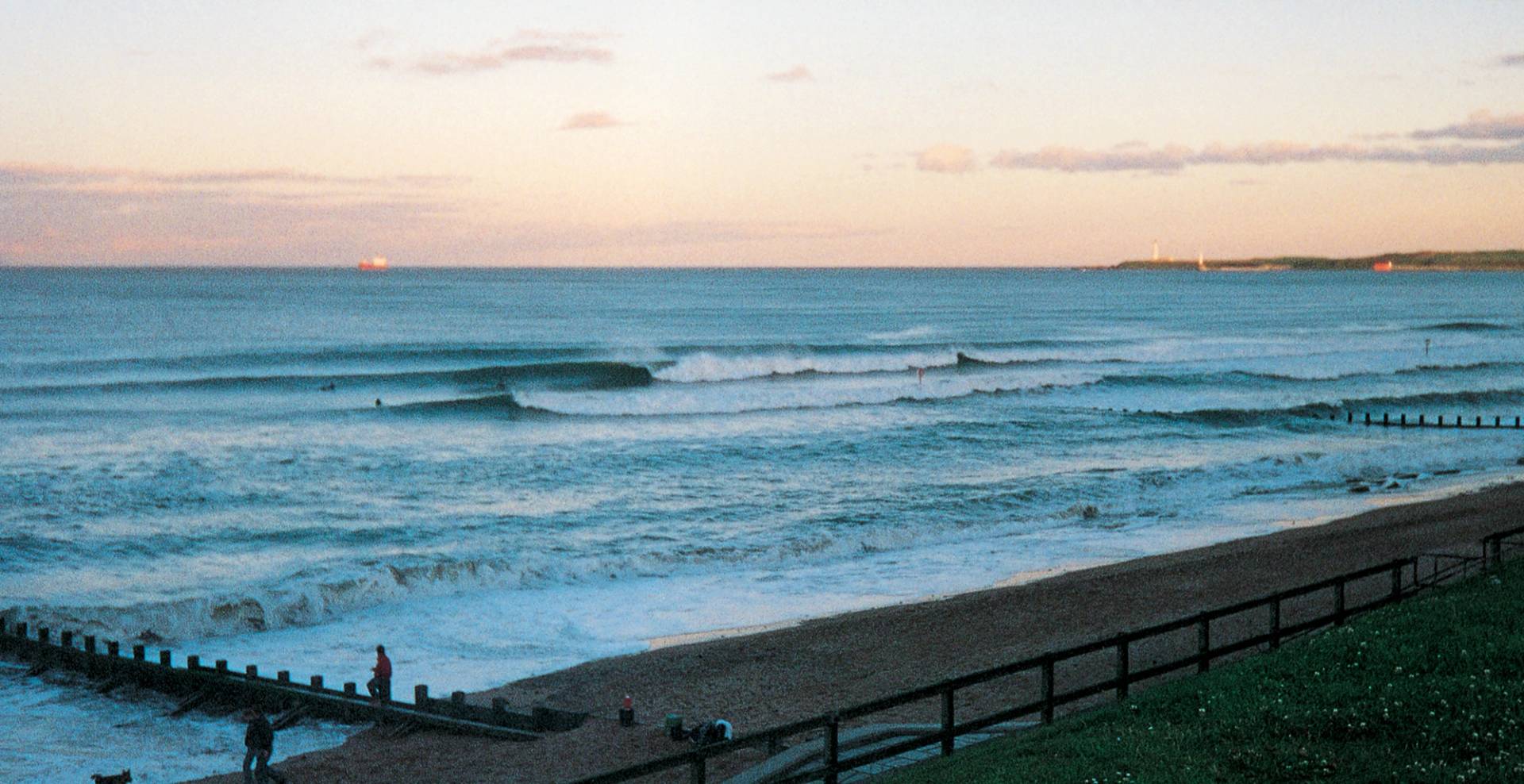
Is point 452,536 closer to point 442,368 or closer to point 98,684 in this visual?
point 98,684

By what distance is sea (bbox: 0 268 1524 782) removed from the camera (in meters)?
21.9

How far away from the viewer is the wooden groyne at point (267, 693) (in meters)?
15.3

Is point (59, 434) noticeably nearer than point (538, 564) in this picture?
No

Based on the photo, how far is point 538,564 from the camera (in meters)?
26.2

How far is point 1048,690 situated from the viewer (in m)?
11.2

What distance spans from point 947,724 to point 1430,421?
47667 millimetres

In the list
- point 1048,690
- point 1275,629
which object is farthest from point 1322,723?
point 1275,629

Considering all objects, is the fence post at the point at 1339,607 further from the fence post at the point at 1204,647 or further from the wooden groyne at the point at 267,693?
the wooden groyne at the point at 267,693

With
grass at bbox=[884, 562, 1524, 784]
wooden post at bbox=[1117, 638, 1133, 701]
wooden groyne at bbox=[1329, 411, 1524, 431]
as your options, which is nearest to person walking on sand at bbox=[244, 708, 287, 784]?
grass at bbox=[884, 562, 1524, 784]

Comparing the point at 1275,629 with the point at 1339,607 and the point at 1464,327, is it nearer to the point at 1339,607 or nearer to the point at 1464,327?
the point at 1339,607

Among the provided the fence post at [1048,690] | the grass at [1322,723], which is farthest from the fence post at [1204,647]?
the fence post at [1048,690]

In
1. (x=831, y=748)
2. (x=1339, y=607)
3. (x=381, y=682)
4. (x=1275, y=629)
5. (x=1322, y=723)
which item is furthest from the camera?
(x=381, y=682)

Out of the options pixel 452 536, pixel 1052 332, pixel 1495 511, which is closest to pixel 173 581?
pixel 452 536

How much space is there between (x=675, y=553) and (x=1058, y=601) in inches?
343
